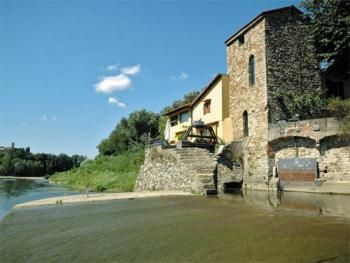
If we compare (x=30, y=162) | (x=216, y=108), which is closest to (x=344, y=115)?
(x=216, y=108)

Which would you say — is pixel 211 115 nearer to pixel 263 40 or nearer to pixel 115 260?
pixel 263 40

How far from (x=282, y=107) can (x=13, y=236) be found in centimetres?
1489

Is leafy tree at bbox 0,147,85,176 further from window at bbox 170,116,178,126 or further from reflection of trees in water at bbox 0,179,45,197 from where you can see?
window at bbox 170,116,178,126

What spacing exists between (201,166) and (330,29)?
10000 mm

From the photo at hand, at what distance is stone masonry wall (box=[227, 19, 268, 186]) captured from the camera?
17.7 meters

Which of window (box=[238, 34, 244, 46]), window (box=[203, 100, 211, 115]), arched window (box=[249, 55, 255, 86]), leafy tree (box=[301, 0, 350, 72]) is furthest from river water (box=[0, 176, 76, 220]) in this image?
leafy tree (box=[301, 0, 350, 72])

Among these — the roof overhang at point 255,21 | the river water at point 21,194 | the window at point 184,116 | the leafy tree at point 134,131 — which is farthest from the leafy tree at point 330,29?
Result: the leafy tree at point 134,131

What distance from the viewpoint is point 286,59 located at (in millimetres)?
18312

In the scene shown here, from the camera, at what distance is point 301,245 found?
556cm

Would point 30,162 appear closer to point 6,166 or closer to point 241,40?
point 6,166

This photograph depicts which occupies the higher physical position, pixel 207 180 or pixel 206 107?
pixel 206 107

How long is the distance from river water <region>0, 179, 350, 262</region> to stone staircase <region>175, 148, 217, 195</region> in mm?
3814

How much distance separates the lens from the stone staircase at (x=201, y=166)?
14219mm

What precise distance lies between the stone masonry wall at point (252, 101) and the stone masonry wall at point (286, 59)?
393 millimetres
